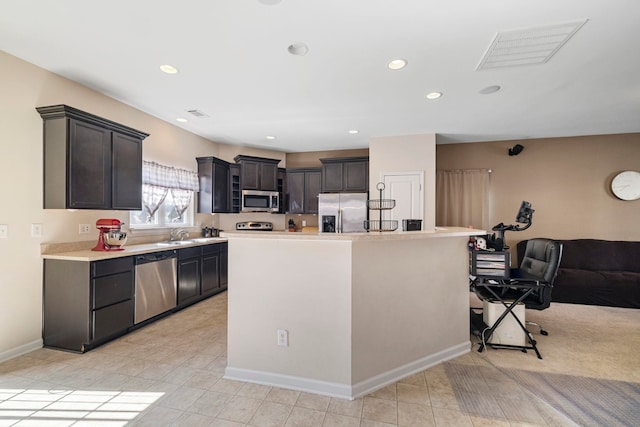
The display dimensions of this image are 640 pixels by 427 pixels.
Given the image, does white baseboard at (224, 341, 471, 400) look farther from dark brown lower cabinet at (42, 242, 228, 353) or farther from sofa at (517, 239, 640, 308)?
sofa at (517, 239, 640, 308)

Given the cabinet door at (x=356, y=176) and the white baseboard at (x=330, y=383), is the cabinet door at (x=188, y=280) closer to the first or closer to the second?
the white baseboard at (x=330, y=383)

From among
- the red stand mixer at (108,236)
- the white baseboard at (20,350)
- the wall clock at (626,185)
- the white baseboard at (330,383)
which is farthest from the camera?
the wall clock at (626,185)

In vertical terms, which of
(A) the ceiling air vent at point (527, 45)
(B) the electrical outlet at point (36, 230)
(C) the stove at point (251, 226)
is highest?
(A) the ceiling air vent at point (527, 45)

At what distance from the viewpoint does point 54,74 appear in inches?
114

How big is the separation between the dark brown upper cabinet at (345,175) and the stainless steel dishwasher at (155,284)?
10.3ft

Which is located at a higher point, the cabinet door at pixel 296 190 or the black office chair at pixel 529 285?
the cabinet door at pixel 296 190

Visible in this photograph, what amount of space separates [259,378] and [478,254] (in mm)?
2376

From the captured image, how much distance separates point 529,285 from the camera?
2.78m

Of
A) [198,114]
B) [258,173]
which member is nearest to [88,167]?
[198,114]

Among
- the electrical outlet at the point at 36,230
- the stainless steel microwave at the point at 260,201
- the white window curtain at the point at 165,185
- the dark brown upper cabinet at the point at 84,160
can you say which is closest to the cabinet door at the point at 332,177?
the stainless steel microwave at the point at 260,201

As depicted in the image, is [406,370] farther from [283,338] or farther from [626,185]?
[626,185]

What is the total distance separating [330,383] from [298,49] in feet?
8.97

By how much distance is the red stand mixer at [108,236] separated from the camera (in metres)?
3.07

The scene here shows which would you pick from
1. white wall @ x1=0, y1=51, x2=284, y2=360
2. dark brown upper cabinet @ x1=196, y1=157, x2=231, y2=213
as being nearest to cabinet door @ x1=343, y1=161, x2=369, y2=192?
dark brown upper cabinet @ x1=196, y1=157, x2=231, y2=213
